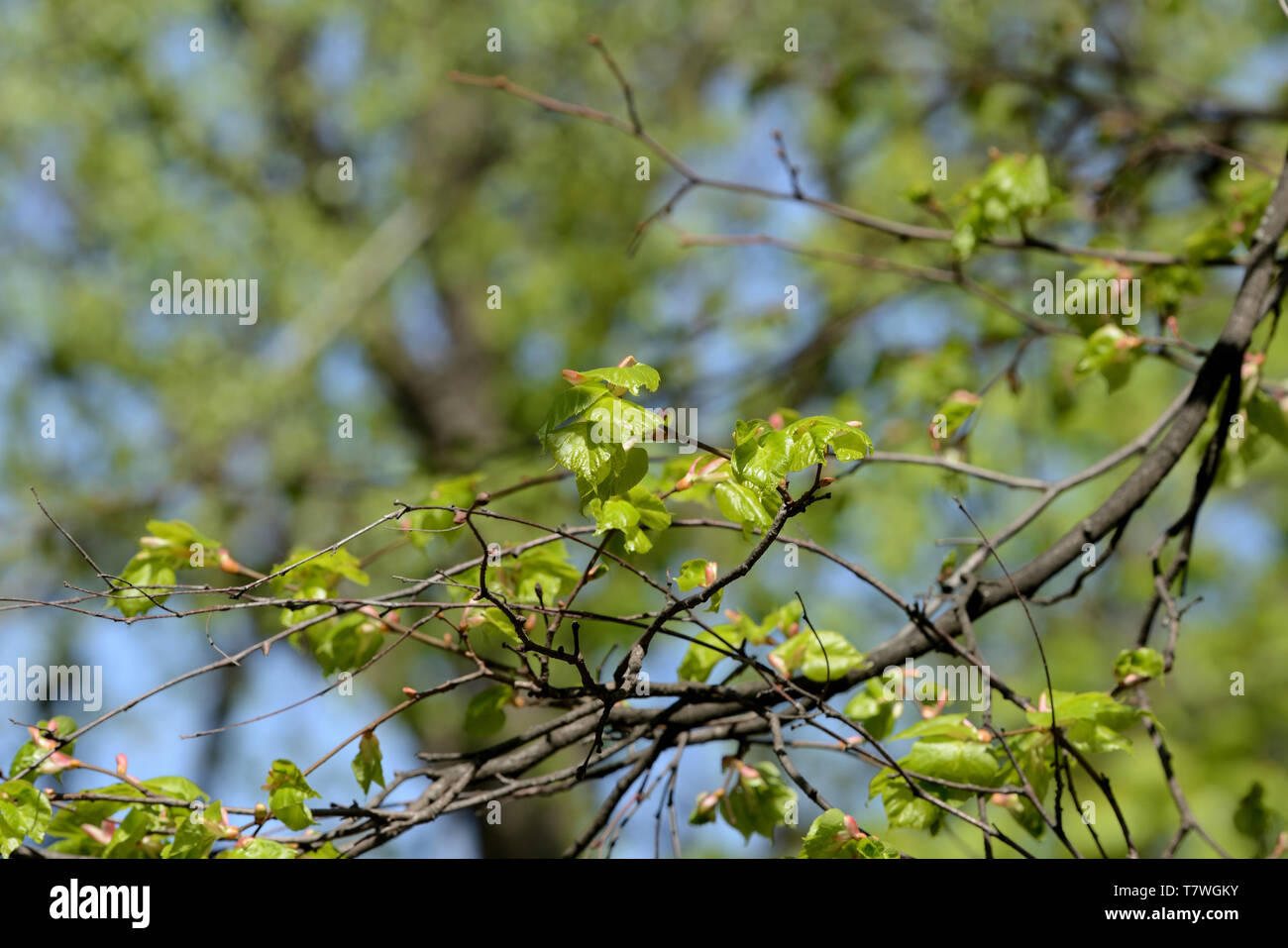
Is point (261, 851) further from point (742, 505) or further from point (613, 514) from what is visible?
point (742, 505)

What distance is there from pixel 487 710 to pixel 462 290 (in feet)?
28.8

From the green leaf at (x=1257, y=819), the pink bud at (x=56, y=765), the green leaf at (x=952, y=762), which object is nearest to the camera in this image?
the green leaf at (x=952, y=762)

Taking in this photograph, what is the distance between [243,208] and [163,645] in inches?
136

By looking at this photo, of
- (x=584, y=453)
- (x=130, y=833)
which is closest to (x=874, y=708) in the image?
(x=584, y=453)

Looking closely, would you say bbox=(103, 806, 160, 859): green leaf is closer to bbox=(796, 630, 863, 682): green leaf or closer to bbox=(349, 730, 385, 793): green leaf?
bbox=(349, 730, 385, 793): green leaf

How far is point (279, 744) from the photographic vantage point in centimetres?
898

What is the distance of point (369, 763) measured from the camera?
1.92 meters

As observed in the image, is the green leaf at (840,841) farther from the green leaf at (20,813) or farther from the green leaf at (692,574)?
the green leaf at (20,813)

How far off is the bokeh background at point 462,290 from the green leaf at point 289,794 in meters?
3.11

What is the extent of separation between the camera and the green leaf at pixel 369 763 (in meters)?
1.91

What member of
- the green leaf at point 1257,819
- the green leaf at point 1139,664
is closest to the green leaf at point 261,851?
the green leaf at point 1139,664

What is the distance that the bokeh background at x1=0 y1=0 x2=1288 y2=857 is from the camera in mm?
6387

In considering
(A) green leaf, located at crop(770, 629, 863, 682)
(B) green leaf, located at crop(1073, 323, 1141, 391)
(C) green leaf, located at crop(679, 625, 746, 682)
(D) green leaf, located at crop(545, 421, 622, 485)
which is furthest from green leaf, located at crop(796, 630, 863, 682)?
(B) green leaf, located at crop(1073, 323, 1141, 391)
